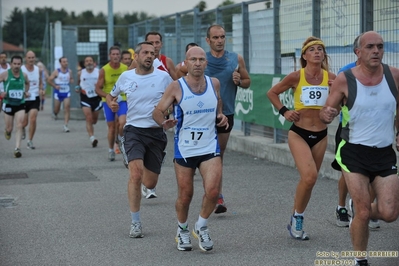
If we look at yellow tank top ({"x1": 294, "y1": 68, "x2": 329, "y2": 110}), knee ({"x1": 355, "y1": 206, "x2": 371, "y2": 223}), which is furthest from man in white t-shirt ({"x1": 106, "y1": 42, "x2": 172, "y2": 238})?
knee ({"x1": 355, "y1": 206, "x2": 371, "y2": 223})

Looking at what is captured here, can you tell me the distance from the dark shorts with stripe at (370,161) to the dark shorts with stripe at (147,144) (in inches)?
112

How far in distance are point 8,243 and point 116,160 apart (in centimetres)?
741

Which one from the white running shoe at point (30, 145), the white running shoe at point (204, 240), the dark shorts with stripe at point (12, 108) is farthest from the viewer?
the white running shoe at point (30, 145)

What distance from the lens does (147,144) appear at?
9.40 meters

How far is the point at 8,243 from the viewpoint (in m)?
8.50

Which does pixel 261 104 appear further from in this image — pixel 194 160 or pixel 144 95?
pixel 194 160

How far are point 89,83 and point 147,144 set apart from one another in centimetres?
1125

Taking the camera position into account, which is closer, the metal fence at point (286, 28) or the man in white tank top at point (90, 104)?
the metal fence at point (286, 28)

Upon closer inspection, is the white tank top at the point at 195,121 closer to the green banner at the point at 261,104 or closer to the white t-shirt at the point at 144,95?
the white t-shirt at the point at 144,95

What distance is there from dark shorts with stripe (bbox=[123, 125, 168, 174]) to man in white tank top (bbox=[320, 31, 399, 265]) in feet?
9.29

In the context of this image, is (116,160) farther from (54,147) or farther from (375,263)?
(375,263)

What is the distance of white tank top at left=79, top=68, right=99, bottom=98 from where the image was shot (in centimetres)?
1964

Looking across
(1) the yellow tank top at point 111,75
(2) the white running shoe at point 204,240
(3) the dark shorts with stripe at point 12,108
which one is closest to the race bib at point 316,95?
(2) the white running shoe at point 204,240

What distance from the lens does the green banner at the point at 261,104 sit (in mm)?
14887
